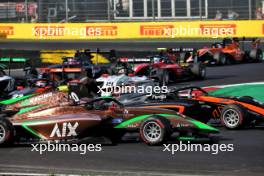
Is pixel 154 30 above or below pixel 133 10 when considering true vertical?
below

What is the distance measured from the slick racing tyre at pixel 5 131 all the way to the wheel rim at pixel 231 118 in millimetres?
3579

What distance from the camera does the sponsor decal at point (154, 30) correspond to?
31250mm

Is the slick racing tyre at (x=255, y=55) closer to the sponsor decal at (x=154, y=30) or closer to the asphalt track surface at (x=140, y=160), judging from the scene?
the sponsor decal at (x=154, y=30)

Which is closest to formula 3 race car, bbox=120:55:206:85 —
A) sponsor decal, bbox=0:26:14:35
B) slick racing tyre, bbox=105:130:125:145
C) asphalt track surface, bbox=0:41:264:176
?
slick racing tyre, bbox=105:130:125:145

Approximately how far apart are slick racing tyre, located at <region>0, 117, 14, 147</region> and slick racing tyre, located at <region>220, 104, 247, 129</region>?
356cm

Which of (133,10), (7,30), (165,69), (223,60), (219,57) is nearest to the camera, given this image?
(165,69)

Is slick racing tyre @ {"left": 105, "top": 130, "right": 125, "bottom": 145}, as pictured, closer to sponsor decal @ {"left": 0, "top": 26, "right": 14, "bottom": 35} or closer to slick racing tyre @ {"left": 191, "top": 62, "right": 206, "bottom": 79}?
slick racing tyre @ {"left": 191, "top": 62, "right": 206, "bottom": 79}

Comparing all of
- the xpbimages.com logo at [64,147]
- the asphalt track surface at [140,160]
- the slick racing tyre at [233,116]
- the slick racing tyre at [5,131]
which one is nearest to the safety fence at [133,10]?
the slick racing tyre at [233,116]

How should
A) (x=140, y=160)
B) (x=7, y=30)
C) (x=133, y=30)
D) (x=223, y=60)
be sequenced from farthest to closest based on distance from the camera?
(x=7, y=30) → (x=133, y=30) → (x=223, y=60) → (x=140, y=160)

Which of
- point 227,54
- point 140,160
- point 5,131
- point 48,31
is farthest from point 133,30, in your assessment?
point 140,160

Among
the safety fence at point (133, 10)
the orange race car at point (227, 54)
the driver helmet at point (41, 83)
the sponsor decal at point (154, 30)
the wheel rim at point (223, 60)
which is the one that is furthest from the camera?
the sponsor decal at point (154, 30)

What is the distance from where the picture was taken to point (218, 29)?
99.9 feet

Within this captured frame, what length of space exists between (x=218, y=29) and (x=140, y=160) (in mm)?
22950

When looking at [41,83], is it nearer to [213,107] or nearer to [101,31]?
[213,107]
